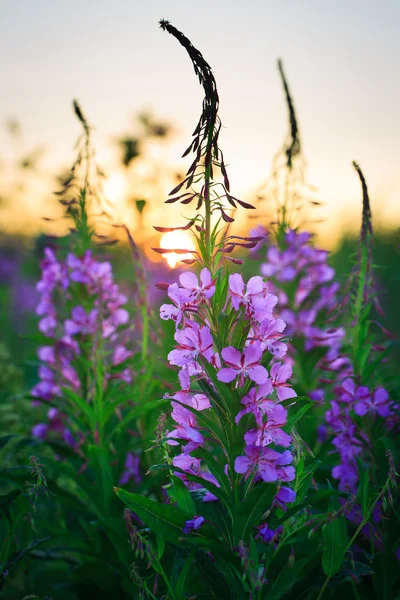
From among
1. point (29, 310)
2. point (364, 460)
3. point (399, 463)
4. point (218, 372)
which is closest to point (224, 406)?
point (218, 372)

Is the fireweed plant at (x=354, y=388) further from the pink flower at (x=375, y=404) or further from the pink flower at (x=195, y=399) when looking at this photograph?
the pink flower at (x=195, y=399)

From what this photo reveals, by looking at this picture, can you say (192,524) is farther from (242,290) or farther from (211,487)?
(242,290)

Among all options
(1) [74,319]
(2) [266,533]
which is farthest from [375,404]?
(1) [74,319]

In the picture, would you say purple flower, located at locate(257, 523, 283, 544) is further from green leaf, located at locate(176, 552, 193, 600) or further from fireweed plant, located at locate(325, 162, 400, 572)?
fireweed plant, located at locate(325, 162, 400, 572)

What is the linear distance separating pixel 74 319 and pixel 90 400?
18.7 inches

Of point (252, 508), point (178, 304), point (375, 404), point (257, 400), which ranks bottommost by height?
point (252, 508)

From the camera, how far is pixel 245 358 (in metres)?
1.56

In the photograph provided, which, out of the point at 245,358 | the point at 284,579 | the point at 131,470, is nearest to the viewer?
the point at 245,358

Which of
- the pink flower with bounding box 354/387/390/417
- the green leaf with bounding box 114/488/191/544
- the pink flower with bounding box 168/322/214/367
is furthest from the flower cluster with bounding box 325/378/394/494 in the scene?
the pink flower with bounding box 168/322/214/367

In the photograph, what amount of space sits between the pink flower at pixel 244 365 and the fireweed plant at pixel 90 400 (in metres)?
0.88

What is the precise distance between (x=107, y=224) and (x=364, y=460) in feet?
5.89

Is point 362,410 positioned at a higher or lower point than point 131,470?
higher

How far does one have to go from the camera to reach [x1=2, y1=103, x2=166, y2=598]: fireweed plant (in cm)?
258

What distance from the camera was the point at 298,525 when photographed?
1.74 metres
